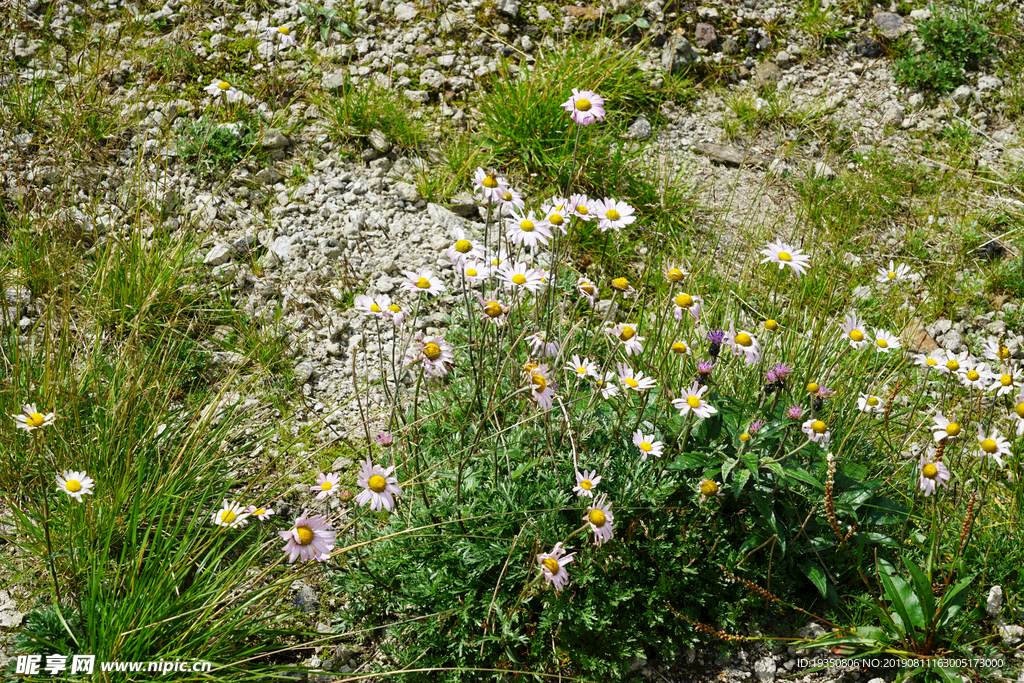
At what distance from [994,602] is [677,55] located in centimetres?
383

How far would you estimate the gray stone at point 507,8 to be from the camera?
5.09 m

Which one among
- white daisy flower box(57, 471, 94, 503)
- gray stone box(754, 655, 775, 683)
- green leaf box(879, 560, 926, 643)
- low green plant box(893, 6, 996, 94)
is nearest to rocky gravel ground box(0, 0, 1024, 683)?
low green plant box(893, 6, 996, 94)

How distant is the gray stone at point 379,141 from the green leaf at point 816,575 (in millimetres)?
3118

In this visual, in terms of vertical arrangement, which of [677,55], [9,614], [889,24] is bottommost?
[9,614]

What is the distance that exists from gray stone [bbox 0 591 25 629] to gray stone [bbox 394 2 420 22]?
4.12 metres

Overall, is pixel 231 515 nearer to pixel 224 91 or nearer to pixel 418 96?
pixel 224 91

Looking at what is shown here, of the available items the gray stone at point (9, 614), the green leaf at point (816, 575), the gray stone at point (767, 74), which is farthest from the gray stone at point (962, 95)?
the gray stone at point (9, 614)

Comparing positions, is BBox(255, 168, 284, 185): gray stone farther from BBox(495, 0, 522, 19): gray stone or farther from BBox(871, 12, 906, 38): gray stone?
BBox(871, 12, 906, 38): gray stone

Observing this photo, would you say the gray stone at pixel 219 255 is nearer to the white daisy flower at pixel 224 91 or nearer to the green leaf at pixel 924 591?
the white daisy flower at pixel 224 91

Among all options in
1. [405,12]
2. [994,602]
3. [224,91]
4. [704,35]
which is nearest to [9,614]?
[224,91]

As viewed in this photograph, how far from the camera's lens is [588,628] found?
2.28 meters

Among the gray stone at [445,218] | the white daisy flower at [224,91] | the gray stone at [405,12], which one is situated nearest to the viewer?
the gray stone at [445,218]

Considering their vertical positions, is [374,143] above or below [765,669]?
above

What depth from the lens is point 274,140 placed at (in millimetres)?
4238
